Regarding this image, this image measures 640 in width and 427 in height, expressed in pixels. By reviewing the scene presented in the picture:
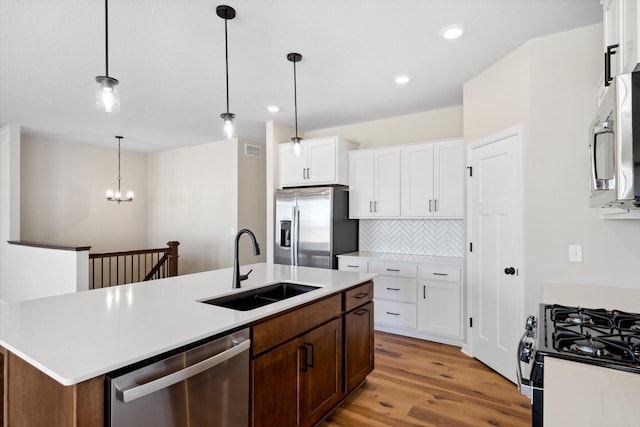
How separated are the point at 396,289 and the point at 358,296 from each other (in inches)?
63.8

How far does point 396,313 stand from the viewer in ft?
13.1

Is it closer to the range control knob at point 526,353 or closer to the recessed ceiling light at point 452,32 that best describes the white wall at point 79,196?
the recessed ceiling light at point 452,32

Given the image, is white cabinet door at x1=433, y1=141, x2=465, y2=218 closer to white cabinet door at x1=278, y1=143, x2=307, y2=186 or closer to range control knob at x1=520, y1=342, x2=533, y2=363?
white cabinet door at x1=278, y1=143, x2=307, y2=186

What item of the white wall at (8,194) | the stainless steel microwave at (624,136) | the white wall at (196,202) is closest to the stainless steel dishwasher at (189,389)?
the stainless steel microwave at (624,136)

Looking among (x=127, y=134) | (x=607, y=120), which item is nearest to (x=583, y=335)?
(x=607, y=120)

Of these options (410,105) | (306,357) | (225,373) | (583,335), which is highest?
(410,105)

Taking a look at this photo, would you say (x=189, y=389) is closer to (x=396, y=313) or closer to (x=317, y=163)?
(x=396, y=313)

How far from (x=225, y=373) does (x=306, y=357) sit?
62 centimetres

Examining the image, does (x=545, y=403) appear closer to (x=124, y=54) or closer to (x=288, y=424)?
(x=288, y=424)

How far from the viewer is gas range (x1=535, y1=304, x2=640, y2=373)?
1143mm

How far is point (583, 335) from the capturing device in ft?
4.45

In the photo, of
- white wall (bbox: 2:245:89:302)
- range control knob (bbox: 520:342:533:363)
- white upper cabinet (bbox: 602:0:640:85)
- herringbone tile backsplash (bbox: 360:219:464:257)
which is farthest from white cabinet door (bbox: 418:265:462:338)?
white wall (bbox: 2:245:89:302)

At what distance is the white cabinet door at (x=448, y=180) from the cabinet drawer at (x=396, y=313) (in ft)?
3.78

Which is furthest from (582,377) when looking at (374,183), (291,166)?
(291,166)
